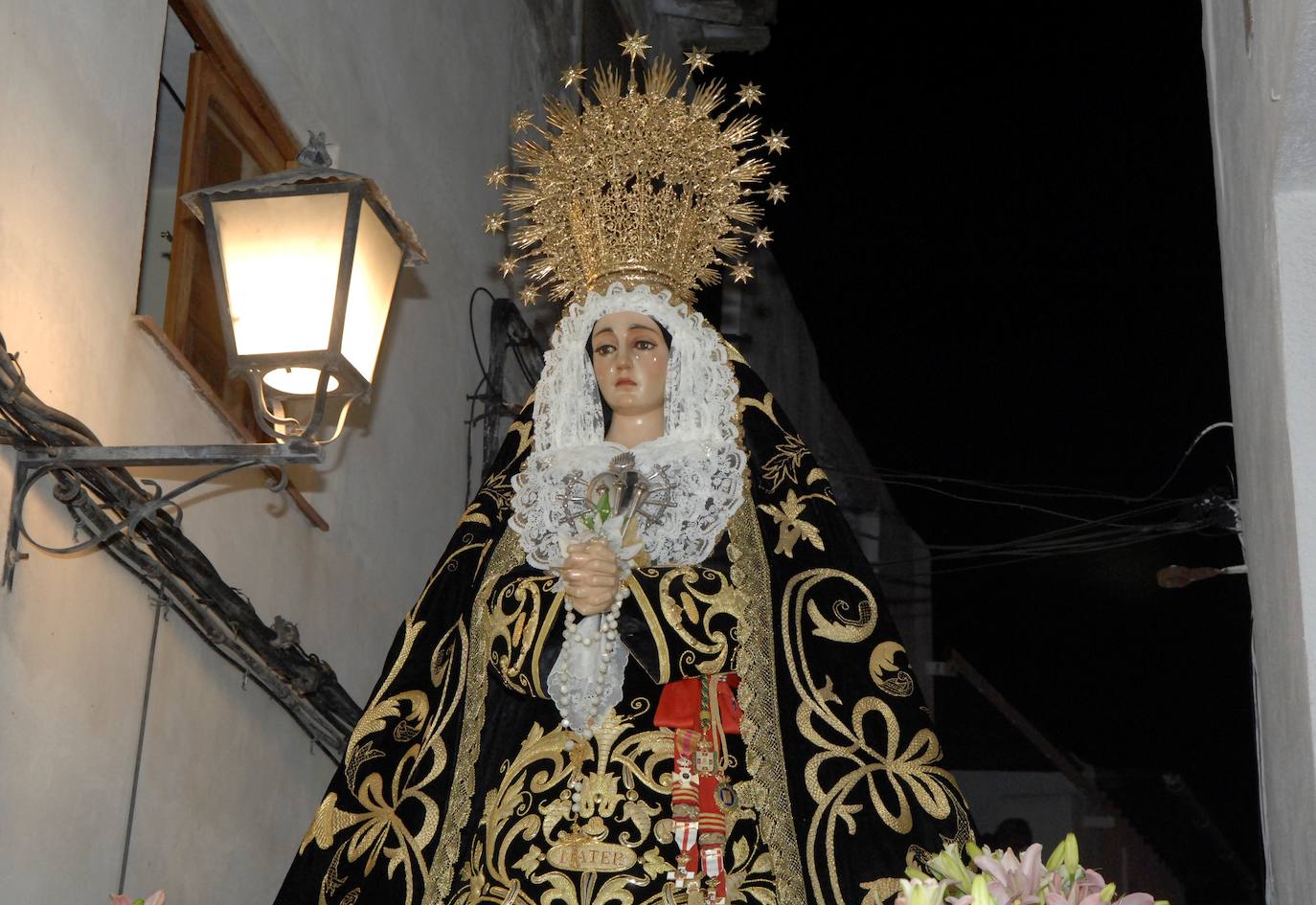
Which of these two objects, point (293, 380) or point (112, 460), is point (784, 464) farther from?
point (112, 460)

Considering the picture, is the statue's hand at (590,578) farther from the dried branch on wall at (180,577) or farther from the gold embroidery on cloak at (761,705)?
the dried branch on wall at (180,577)

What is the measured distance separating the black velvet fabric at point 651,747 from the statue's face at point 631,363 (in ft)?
0.95

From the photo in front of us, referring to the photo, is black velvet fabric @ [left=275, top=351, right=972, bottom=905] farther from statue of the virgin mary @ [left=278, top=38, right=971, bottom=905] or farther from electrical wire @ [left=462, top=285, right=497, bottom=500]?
electrical wire @ [left=462, top=285, right=497, bottom=500]

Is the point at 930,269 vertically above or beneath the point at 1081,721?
above

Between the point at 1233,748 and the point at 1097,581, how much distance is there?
211 cm

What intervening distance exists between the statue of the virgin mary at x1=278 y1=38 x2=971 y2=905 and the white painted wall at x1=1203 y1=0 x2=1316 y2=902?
2.02 ft

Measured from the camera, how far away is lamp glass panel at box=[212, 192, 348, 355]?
3.13m

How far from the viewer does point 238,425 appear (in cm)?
419

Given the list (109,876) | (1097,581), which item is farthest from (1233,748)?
(109,876)

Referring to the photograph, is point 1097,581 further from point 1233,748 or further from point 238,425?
point 238,425

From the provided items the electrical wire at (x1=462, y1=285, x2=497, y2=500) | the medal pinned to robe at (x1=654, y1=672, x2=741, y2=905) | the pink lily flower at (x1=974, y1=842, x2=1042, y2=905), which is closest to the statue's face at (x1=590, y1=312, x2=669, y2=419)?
the medal pinned to robe at (x1=654, y1=672, x2=741, y2=905)

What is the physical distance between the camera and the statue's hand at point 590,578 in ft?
11.3

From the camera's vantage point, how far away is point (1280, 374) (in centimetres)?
288

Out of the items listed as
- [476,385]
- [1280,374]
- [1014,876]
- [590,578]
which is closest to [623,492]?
[590,578]
